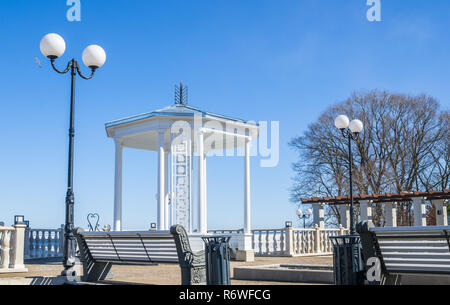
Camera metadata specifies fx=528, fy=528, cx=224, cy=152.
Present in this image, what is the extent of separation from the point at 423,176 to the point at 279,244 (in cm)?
1517

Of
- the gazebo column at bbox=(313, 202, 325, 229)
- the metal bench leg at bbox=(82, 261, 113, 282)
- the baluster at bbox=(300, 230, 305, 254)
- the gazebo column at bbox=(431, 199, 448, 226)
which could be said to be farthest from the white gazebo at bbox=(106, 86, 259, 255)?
the gazebo column at bbox=(431, 199, 448, 226)

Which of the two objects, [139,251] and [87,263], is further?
[87,263]

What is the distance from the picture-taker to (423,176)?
33.2m

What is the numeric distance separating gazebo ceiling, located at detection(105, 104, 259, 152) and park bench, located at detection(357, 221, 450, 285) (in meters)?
11.9

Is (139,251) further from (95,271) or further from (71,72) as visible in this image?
(71,72)

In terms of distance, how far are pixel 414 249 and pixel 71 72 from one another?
22.4ft

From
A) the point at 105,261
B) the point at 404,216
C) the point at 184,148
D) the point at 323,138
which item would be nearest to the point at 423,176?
the point at 404,216

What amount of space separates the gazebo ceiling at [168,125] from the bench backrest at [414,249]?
12036 mm

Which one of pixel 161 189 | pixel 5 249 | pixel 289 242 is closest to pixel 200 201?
pixel 161 189

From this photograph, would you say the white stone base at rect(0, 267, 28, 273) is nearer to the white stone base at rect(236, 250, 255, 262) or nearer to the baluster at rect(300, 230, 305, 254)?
the white stone base at rect(236, 250, 255, 262)

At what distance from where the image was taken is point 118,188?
1952 cm

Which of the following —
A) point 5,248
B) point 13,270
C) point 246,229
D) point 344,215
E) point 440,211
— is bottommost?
point 13,270

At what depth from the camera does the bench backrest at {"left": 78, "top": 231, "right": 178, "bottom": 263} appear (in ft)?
27.6

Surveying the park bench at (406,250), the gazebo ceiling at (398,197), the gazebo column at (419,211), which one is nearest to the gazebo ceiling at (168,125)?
the gazebo ceiling at (398,197)
